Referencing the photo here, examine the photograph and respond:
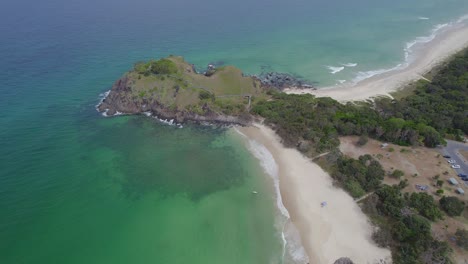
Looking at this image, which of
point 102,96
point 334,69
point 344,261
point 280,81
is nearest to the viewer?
point 344,261

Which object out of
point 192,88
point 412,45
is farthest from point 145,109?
point 412,45

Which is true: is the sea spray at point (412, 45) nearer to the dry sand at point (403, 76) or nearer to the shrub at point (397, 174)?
the dry sand at point (403, 76)

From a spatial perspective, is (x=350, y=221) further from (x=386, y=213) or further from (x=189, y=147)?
(x=189, y=147)

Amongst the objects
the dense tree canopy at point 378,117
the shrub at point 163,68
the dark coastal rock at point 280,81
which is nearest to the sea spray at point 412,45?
the dense tree canopy at point 378,117

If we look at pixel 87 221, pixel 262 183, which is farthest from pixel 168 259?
pixel 262 183

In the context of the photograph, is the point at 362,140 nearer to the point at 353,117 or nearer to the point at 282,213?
the point at 353,117

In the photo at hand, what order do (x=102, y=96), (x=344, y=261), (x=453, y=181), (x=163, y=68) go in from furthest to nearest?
(x=102, y=96) < (x=163, y=68) < (x=453, y=181) < (x=344, y=261)
